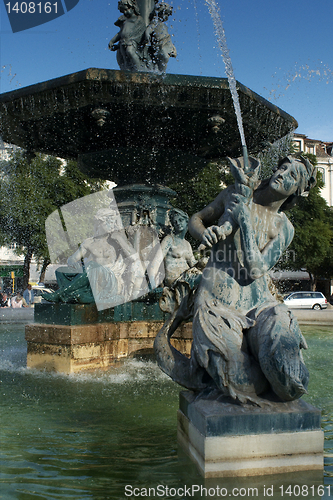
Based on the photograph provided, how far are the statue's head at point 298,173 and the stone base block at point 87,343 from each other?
343cm

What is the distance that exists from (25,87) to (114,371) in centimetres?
376

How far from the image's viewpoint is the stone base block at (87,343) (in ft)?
19.1

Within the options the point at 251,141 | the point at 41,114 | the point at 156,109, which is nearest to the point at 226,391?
the point at 156,109

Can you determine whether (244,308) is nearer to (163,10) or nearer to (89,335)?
(89,335)

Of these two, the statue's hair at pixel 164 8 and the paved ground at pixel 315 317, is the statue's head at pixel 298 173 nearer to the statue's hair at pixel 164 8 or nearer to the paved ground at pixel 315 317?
the statue's hair at pixel 164 8

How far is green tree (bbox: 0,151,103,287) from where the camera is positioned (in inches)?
979

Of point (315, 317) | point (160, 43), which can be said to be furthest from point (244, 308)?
point (315, 317)

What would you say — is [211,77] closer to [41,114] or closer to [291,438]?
[41,114]

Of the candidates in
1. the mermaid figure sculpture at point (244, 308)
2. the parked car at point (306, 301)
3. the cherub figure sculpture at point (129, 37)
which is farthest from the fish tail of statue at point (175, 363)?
the parked car at point (306, 301)

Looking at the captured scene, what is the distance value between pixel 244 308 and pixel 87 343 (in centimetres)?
330

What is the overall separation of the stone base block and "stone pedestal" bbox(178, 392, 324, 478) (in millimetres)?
3293

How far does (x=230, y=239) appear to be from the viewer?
3258mm

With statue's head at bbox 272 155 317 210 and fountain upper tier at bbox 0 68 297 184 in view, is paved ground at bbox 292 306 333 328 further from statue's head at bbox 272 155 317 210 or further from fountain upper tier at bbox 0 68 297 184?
statue's head at bbox 272 155 317 210

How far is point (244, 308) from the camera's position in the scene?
3.13 metres
